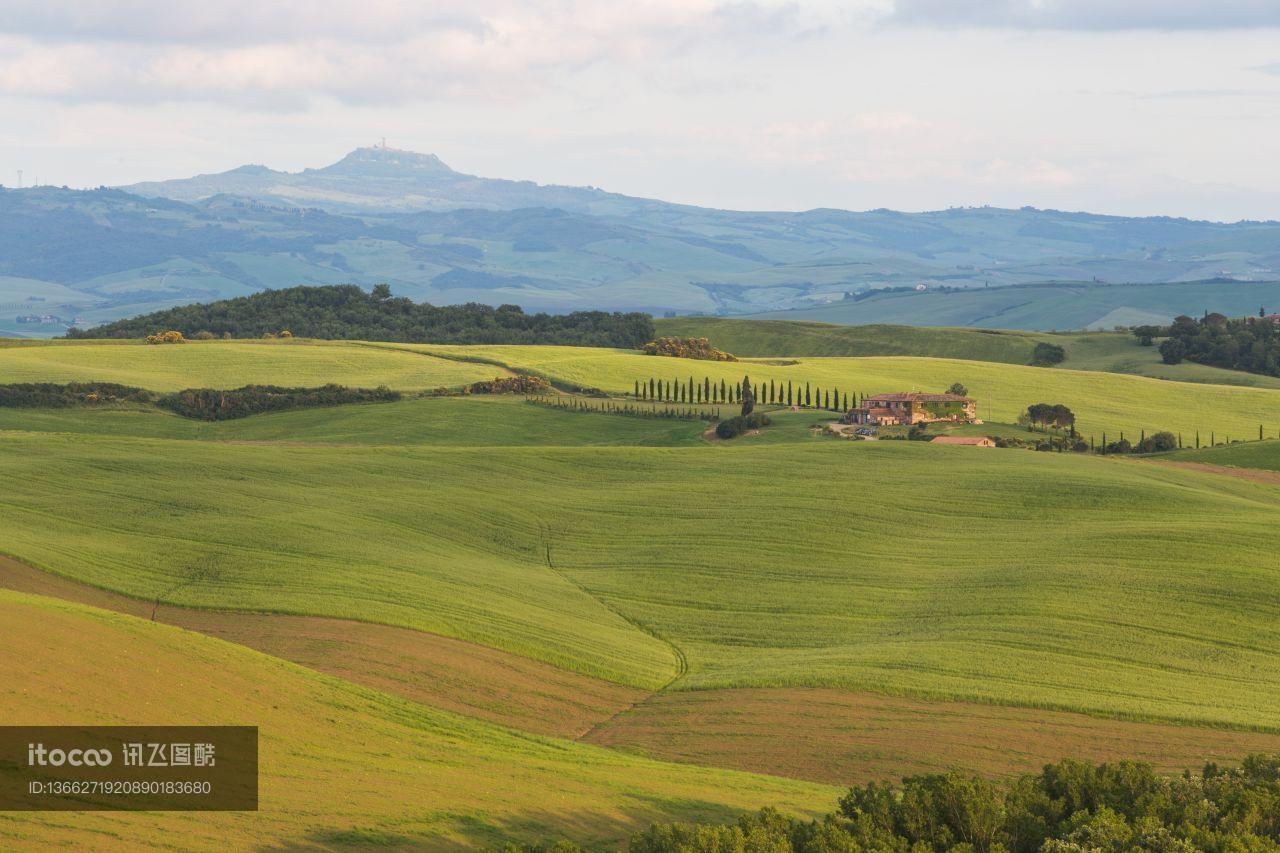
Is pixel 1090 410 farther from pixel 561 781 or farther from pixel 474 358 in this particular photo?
pixel 561 781

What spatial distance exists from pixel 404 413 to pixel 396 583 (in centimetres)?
5987

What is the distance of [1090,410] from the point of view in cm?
13462

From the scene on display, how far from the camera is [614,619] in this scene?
56312 millimetres

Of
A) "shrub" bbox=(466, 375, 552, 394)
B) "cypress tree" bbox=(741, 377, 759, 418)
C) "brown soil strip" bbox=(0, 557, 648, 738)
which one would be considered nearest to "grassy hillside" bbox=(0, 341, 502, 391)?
"shrub" bbox=(466, 375, 552, 394)

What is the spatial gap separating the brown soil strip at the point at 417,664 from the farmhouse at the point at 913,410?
218 feet

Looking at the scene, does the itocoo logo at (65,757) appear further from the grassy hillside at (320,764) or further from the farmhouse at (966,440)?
the farmhouse at (966,440)

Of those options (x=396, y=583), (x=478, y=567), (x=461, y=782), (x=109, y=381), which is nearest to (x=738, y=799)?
(x=461, y=782)

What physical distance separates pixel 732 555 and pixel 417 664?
22.9 m

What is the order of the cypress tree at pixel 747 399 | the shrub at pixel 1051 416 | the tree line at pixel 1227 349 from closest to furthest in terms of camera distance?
the cypress tree at pixel 747 399
the shrub at pixel 1051 416
the tree line at pixel 1227 349

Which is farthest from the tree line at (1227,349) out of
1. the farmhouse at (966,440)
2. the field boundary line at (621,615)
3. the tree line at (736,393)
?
the field boundary line at (621,615)

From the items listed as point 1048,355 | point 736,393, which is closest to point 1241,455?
point 736,393

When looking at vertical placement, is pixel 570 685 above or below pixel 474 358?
below

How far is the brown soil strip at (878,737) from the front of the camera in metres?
39.8

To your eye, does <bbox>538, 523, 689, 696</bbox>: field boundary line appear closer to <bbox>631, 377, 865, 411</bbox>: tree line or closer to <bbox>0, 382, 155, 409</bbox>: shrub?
<bbox>631, 377, 865, 411</bbox>: tree line
